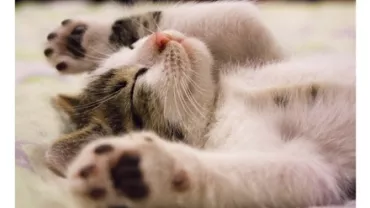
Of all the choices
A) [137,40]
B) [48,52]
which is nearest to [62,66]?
[48,52]

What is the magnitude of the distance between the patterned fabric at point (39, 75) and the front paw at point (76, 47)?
0.06 ft

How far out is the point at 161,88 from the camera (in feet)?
3.01

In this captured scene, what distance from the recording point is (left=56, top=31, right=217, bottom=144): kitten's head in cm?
92

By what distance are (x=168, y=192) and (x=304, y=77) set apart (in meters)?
0.37

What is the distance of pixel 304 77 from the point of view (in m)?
0.92

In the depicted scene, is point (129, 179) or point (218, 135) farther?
point (218, 135)

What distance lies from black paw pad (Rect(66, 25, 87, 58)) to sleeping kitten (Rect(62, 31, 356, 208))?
10cm

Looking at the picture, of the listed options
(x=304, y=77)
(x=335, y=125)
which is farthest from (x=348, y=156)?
(x=304, y=77)

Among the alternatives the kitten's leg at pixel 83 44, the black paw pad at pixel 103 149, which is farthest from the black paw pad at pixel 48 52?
the black paw pad at pixel 103 149

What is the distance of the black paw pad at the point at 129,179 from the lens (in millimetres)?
700

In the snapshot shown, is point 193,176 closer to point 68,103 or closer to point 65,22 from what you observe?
point 68,103

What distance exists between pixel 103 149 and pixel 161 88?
0.71ft

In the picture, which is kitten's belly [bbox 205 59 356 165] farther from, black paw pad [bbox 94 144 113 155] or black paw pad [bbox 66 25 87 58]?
black paw pad [bbox 66 25 87 58]
